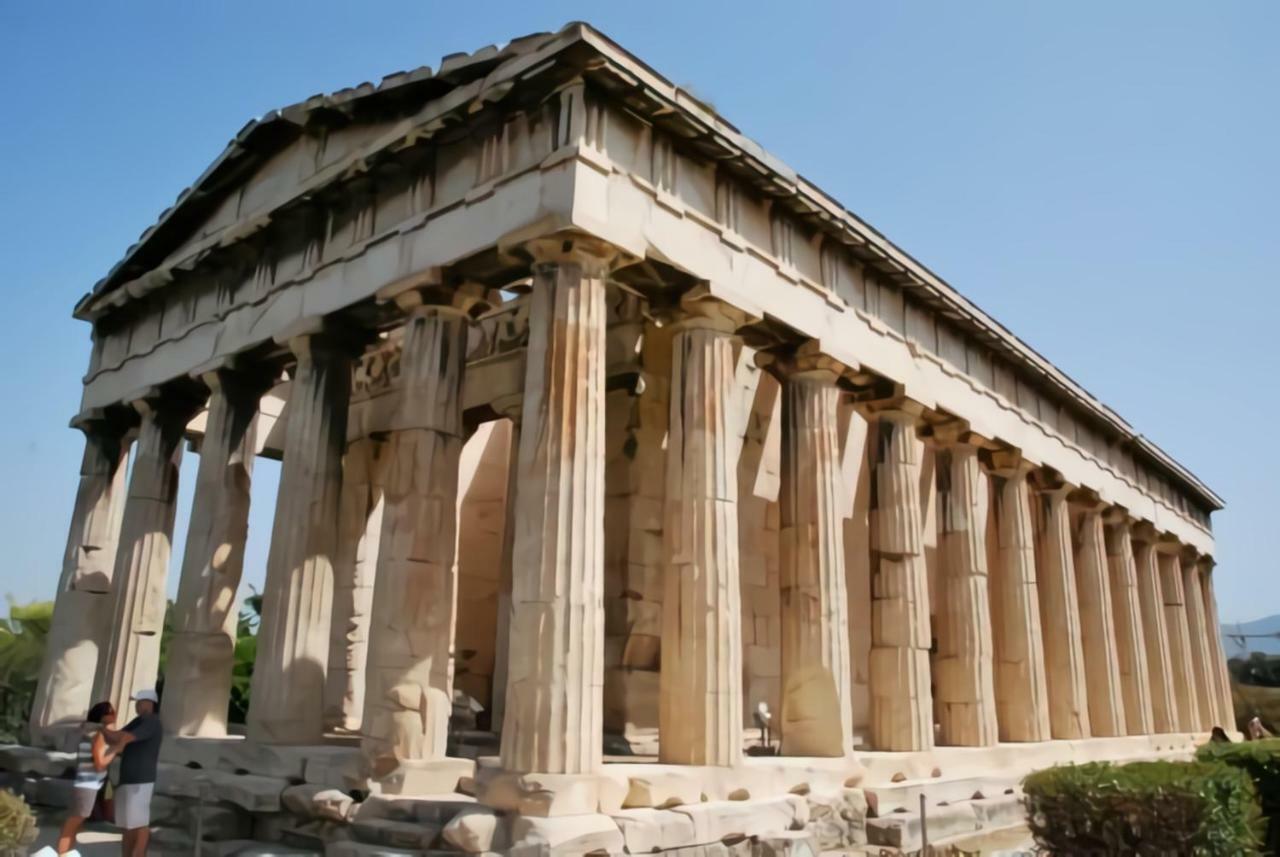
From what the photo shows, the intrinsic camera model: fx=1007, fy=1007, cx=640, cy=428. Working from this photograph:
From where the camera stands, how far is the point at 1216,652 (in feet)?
99.9

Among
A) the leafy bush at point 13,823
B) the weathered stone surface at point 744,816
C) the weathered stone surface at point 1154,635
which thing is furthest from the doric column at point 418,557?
the weathered stone surface at point 1154,635

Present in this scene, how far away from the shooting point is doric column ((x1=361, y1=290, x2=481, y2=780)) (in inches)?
413

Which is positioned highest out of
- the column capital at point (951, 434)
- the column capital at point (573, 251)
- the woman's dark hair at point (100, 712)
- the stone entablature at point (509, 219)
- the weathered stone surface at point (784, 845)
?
the stone entablature at point (509, 219)

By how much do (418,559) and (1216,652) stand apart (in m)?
28.3

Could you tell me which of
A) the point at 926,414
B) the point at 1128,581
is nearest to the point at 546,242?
the point at 926,414

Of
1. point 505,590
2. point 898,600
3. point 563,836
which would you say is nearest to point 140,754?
point 563,836

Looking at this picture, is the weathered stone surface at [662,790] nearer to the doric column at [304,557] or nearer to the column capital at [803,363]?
the doric column at [304,557]

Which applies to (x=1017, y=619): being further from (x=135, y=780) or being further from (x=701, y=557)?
(x=135, y=780)

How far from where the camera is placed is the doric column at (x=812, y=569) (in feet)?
42.4

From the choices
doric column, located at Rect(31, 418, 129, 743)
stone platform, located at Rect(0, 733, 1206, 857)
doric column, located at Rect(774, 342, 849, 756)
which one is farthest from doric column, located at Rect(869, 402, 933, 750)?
doric column, located at Rect(31, 418, 129, 743)

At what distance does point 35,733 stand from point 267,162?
9985 millimetres

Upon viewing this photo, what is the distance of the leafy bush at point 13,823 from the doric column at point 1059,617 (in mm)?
17979

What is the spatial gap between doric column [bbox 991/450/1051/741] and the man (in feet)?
47.5

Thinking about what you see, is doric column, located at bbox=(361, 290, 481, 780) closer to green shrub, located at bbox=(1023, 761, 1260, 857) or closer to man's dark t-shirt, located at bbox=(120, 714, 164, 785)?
man's dark t-shirt, located at bbox=(120, 714, 164, 785)
